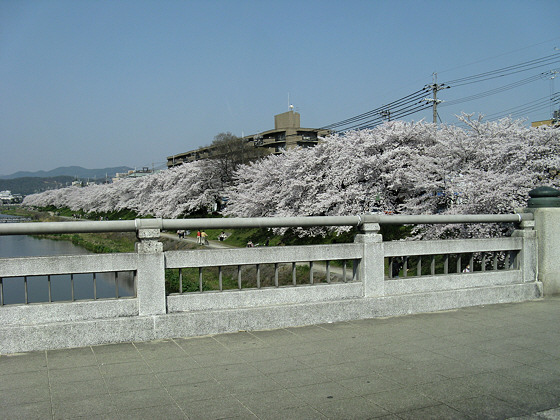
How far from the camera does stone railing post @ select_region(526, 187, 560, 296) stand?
8578 mm

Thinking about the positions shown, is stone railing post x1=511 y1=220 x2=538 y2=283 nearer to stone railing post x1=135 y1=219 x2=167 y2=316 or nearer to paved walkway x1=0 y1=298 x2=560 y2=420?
paved walkway x1=0 y1=298 x2=560 y2=420

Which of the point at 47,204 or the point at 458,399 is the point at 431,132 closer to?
the point at 458,399

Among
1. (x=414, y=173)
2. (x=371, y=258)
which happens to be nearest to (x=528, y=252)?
(x=371, y=258)

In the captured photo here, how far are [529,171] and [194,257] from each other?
16.0 meters

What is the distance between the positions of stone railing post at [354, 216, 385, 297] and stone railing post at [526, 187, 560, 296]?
346 cm

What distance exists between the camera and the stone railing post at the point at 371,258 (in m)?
7.01

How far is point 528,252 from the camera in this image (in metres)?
8.54

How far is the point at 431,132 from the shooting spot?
90.9 ft

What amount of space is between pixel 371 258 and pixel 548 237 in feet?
12.3

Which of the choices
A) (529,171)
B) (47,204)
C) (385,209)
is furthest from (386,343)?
(47,204)

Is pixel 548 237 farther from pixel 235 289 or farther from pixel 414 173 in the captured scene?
pixel 414 173

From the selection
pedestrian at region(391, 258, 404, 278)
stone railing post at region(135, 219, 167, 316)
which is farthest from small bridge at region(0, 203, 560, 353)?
pedestrian at region(391, 258, 404, 278)

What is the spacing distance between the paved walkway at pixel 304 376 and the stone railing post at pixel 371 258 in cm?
71

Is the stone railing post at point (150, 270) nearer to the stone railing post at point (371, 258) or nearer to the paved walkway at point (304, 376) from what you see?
the paved walkway at point (304, 376)
